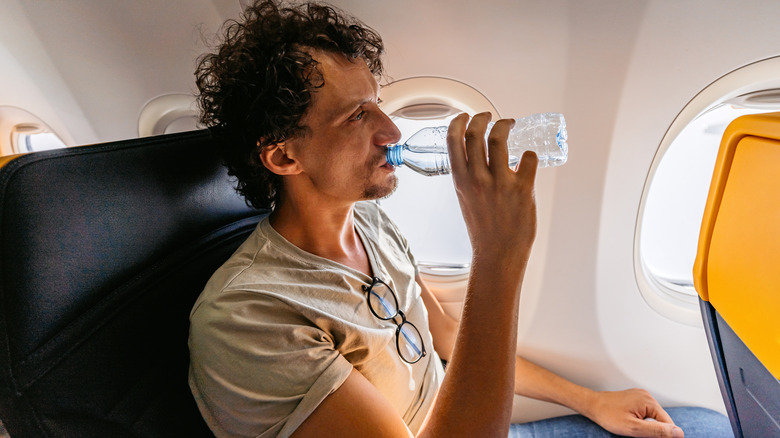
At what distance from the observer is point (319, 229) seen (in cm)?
119

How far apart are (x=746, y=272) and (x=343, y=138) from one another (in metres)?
0.87

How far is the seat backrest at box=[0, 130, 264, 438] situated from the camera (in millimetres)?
658

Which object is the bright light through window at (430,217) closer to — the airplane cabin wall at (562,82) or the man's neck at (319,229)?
the airplane cabin wall at (562,82)

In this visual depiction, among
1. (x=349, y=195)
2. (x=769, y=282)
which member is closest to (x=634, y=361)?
(x=769, y=282)

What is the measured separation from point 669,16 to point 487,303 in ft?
3.19

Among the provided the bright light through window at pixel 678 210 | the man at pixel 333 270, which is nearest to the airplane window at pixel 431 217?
the man at pixel 333 270

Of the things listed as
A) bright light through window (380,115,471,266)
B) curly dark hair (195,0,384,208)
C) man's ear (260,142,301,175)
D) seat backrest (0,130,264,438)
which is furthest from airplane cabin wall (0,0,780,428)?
seat backrest (0,130,264,438)

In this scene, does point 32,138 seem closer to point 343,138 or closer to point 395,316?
point 343,138

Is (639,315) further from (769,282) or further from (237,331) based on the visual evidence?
(237,331)

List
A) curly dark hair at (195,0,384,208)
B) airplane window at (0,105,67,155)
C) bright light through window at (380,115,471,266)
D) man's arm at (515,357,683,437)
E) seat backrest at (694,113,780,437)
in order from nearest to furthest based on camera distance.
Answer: seat backrest at (694,113,780,437) < curly dark hair at (195,0,384,208) < man's arm at (515,357,683,437) < airplane window at (0,105,67,155) < bright light through window at (380,115,471,266)

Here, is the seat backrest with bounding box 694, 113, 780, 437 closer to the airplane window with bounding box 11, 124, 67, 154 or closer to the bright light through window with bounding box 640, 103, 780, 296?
the bright light through window with bounding box 640, 103, 780, 296

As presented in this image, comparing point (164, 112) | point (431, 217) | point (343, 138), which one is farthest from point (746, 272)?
point (164, 112)

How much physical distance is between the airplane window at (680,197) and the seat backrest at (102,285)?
54.0 inches

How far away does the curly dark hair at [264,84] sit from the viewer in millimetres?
1084
